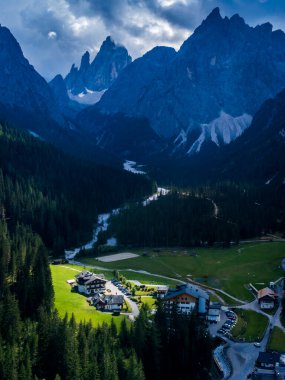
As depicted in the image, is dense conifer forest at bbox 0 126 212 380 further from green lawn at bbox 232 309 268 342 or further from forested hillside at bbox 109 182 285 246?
forested hillside at bbox 109 182 285 246

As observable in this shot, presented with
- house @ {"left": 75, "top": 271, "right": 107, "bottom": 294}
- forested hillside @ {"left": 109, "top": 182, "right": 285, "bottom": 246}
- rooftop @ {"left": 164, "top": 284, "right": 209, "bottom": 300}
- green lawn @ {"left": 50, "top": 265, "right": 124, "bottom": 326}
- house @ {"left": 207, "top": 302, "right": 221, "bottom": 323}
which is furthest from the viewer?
forested hillside @ {"left": 109, "top": 182, "right": 285, "bottom": 246}

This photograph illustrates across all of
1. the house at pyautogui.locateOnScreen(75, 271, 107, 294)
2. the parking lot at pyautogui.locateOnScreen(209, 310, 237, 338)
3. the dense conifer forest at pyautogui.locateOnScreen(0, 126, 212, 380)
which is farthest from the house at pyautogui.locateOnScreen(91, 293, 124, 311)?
the parking lot at pyautogui.locateOnScreen(209, 310, 237, 338)

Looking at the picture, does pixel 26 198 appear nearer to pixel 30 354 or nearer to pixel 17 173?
pixel 17 173

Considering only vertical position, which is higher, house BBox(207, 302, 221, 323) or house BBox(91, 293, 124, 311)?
house BBox(91, 293, 124, 311)

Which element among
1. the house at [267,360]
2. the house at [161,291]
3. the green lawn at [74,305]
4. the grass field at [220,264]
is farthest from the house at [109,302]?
the house at [267,360]

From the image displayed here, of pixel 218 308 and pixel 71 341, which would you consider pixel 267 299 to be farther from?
pixel 71 341

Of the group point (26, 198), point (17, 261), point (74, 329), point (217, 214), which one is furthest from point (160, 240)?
point (74, 329)
